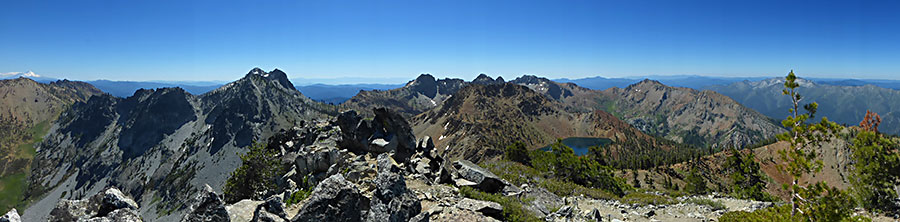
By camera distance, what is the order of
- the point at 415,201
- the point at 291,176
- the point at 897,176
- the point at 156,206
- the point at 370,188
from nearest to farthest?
the point at 415,201, the point at 370,188, the point at 897,176, the point at 291,176, the point at 156,206

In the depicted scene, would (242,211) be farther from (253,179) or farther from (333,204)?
(253,179)

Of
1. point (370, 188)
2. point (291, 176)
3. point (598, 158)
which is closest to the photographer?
point (370, 188)

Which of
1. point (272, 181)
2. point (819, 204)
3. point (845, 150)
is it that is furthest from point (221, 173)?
point (845, 150)

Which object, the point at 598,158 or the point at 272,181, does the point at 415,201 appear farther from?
the point at 598,158

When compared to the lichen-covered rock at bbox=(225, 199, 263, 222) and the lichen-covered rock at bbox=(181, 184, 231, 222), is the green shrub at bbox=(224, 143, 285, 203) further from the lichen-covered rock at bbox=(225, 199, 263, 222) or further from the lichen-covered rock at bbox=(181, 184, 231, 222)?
the lichen-covered rock at bbox=(181, 184, 231, 222)

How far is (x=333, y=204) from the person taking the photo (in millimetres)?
15367

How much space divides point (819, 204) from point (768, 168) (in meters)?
174

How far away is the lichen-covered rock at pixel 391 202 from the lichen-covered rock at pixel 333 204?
84cm

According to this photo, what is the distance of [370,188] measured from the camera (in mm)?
23234

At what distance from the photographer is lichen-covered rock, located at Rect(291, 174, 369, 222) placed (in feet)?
49.3

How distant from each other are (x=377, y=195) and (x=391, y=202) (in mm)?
717

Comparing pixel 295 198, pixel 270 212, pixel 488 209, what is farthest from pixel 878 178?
pixel 295 198

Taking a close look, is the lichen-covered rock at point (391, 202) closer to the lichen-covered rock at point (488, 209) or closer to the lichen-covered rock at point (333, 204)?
the lichen-covered rock at point (333, 204)

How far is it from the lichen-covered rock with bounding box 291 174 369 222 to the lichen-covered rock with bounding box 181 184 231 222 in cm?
288
